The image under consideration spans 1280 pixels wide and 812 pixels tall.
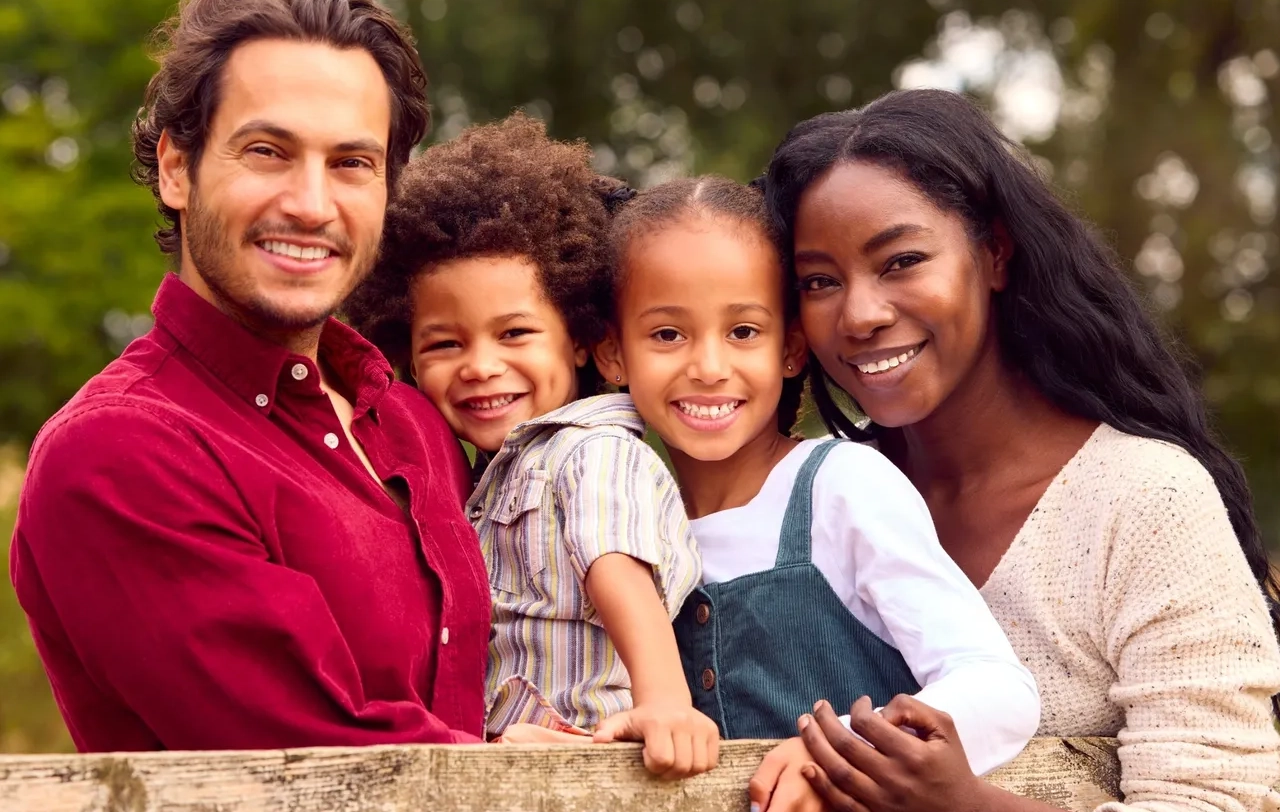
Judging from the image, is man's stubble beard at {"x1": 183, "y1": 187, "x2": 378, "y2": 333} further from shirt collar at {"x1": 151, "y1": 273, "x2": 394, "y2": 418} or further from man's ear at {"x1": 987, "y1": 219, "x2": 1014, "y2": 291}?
man's ear at {"x1": 987, "y1": 219, "x2": 1014, "y2": 291}

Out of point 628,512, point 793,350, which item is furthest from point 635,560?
point 793,350

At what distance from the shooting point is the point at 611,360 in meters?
3.54

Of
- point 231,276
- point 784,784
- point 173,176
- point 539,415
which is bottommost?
point 784,784

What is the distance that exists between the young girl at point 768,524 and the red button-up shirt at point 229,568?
55 cm

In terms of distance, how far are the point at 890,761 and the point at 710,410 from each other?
3.15 ft

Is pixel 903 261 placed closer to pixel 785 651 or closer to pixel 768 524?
pixel 768 524

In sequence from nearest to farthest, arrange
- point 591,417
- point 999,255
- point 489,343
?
point 591,417 → point 489,343 → point 999,255

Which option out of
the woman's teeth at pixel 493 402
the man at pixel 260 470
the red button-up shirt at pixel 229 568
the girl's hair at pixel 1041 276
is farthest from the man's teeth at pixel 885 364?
the red button-up shirt at pixel 229 568

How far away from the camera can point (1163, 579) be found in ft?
10.3

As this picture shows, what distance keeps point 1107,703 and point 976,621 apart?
2.02ft

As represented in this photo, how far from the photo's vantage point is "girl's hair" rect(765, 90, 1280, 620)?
3.53 metres

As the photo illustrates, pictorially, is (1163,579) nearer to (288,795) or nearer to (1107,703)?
(1107,703)

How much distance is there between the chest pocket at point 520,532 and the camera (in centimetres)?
313

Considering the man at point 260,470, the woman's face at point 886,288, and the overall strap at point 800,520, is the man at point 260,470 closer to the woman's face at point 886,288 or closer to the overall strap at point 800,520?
the overall strap at point 800,520
